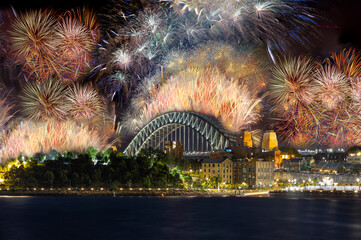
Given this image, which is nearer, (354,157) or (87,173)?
(87,173)

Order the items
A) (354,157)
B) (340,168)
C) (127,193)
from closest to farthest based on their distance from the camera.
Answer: (127,193) → (340,168) → (354,157)

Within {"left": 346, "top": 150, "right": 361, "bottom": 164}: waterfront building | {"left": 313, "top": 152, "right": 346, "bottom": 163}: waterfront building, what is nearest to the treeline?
{"left": 346, "top": 150, "right": 361, "bottom": 164}: waterfront building

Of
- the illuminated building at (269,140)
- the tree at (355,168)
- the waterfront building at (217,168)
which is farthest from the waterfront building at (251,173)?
the illuminated building at (269,140)

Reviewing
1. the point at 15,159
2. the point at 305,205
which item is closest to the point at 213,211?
the point at 305,205

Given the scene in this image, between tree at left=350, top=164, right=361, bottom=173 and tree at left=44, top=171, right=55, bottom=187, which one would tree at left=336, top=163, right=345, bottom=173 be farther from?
tree at left=44, top=171, right=55, bottom=187

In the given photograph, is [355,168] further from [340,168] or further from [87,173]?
[87,173]

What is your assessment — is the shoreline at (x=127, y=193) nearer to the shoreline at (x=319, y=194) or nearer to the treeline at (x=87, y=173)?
the treeline at (x=87, y=173)

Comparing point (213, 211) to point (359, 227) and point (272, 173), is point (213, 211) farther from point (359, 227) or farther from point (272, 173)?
point (272, 173)

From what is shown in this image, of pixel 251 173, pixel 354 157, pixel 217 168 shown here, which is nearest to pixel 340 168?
pixel 354 157
